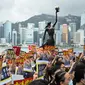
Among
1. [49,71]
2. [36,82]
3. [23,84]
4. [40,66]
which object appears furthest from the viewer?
[40,66]

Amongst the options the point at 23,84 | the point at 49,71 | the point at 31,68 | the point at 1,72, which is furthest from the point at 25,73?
the point at 23,84

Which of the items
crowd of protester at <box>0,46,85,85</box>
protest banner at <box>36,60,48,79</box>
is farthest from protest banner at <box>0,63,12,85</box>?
protest banner at <box>36,60,48,79</box>

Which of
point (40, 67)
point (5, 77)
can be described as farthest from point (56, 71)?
point (40, 67)

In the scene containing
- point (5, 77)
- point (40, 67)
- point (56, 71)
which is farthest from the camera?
point (40, 67)

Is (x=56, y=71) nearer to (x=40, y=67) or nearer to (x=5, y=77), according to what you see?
(x=5, y=77)

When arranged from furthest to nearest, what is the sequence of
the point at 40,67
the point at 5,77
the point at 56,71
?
the point at 40,67 → the point at 5,77 → the point at 56,71

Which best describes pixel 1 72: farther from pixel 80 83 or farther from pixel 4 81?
pixel 80 83

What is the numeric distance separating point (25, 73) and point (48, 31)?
5.46 metres

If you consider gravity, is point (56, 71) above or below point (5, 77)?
above

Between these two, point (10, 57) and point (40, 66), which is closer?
point (40, 66)

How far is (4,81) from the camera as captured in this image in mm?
5879

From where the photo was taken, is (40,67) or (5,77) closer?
(5,77)

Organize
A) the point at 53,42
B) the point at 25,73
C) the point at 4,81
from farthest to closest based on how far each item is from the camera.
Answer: the point at 53,42, the point at 25,73, the point at 4,81

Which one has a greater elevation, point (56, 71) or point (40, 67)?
point (56, 71)
